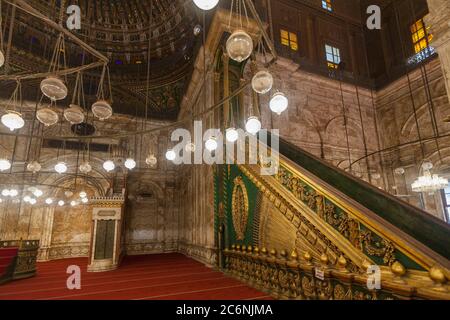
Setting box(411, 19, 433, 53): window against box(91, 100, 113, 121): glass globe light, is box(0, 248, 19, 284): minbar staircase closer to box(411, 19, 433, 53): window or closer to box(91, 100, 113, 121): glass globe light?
box(91, 100, 113, 121): glass globe light

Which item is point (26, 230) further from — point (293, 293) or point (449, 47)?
point (449, 47)

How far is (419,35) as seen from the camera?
8414mm

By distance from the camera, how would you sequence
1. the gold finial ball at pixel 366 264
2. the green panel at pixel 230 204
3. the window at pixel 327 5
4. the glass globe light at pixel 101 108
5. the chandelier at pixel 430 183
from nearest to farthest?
1. the gold finial ball at pixel 366 264
2. the glass globe light at pixel 101 108
3. the green panel at pixel 230 204
4. the chandelier at pixel 430 183
5. the window at pixel 327 5

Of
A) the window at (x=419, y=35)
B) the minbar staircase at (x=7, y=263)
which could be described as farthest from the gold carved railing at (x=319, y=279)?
the window at (x=419, y=35)

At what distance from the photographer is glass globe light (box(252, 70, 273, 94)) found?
2.71 metres

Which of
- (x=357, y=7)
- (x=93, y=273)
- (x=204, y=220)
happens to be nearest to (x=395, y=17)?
(x=357, y=7)

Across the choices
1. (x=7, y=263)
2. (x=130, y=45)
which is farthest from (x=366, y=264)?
(x=130, y=45)

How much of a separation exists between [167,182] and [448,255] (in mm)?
10386

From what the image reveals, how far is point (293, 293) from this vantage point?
281cm

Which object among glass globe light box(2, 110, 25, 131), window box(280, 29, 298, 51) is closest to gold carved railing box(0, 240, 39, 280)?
glass globe light box(2, 110, 25, 131)

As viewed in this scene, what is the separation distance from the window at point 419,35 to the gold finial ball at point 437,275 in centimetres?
945

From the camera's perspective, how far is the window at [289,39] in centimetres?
875

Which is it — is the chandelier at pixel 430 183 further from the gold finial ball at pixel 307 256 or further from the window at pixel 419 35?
the window at pixel 419 35

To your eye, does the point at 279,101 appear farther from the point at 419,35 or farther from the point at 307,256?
the point at 419,35
